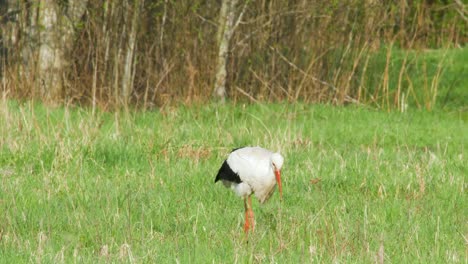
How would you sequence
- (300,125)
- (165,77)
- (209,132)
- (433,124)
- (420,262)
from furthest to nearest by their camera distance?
(165,77), (433,124), (300,125), (209,132), (420,262)

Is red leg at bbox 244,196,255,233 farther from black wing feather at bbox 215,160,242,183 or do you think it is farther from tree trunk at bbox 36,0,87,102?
tree trunk at bbox 36,0,87,102

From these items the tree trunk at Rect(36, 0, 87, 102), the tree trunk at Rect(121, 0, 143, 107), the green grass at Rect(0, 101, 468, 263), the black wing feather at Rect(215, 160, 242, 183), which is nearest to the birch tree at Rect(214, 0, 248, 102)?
the tree trunk at Rect(121, 0, 143, 107)

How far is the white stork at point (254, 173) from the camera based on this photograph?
18.7ft

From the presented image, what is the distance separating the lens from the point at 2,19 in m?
13.8

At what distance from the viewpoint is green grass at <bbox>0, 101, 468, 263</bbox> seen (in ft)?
17.1

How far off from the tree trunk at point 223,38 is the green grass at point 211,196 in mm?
2443

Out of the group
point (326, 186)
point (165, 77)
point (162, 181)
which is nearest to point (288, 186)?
point (326, 186)

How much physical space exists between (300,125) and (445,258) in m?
5.71

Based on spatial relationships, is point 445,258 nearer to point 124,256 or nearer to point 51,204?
point 124,256

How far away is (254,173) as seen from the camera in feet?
18.9

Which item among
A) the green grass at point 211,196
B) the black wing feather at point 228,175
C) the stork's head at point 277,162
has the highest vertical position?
the stork's head at point 277,162

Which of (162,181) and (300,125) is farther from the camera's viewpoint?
(300,125)

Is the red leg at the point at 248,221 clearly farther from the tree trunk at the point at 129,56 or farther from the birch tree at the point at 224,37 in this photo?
the birch tree at the point at 224,37

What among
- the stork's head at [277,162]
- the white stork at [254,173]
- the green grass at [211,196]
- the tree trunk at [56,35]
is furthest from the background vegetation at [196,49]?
the stork's head at [277,162]
